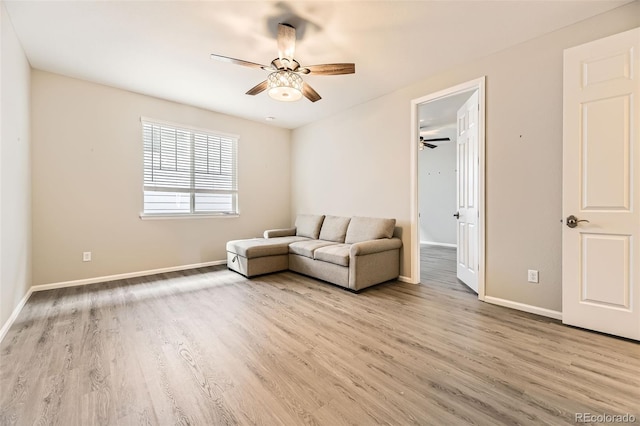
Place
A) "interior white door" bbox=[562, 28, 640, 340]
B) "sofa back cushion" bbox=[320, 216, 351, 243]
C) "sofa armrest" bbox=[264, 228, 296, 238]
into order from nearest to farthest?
"interior white door" bbox=[562, 28, 640, 340]
"sofa back cushion" bbox=[320, 216, 351, 243]
"sofa armrest" bbox=[264, 228, 296, 238]

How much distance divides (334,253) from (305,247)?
0.63 m

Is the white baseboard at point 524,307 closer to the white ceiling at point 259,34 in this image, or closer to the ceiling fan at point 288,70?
the white ceiling at point 259,34

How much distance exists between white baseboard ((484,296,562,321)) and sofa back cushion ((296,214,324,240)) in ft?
8.96

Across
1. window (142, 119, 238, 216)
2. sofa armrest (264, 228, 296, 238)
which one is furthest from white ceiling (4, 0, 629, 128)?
sofa armrest (264, 228, 296, 238)

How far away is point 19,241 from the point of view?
Result: 285 centimetres

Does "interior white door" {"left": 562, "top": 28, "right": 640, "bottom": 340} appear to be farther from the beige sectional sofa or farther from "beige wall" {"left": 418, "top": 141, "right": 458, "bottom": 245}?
"beige wall" {"left": 418, "top": 141, "right": 458, "bottom": 245}

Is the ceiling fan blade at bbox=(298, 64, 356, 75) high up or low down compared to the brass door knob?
up

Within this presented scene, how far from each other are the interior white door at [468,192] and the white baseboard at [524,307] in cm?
27

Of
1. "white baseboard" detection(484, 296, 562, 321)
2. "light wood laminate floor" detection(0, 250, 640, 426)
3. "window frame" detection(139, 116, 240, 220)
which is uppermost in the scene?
"window frame" detection(139, 116, 240, 220)

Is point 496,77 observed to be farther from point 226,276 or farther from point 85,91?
point 85,91

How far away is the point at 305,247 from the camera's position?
411 centimetres

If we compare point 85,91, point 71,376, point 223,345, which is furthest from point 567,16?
point 85,91

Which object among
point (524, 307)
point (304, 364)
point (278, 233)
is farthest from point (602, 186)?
point (278, 233)

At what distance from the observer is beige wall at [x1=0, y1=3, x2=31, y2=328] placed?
235 cm
